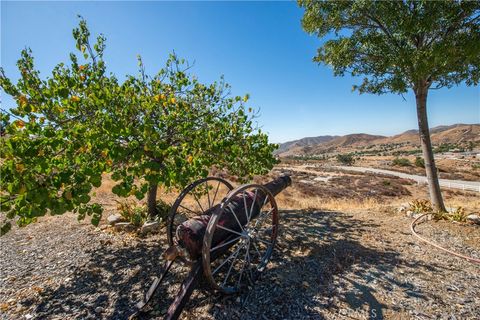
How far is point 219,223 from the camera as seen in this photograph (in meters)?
3.97

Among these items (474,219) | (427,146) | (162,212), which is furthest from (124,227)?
(474,219)

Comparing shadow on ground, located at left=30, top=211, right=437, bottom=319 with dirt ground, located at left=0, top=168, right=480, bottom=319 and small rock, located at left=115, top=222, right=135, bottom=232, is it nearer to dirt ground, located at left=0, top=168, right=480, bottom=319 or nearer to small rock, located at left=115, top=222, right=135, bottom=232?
dirt ground, located at left=0, top=168, right=480, bottom=319

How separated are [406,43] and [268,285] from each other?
7.60 m

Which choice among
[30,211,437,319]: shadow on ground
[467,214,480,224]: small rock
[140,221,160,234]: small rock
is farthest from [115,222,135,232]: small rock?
[467,214,480,224]: small rock

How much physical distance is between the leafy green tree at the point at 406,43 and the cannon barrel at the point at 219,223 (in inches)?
217

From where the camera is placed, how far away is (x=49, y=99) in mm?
4227

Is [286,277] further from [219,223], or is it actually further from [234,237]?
[219,223]

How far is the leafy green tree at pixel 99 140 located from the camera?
2.82 m

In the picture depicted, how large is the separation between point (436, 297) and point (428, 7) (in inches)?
261

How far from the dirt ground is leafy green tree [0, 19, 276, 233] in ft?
4.97

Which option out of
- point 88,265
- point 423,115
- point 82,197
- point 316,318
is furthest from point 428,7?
point 88,265

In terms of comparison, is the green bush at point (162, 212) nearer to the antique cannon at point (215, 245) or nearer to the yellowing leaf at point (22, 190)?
the antique cannon at point (215, 245)

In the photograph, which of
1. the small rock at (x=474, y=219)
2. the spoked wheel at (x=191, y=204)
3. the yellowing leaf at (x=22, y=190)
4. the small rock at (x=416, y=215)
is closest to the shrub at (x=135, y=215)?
the spoked wheel at (x=191, y=204)

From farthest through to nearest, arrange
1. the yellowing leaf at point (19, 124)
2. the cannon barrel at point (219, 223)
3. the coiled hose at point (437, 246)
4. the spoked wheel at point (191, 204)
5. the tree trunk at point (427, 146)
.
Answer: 1. the tree trunk at point (427, 146)
2. the coiled hose at point (437, 246)
3. the spoked wheel at point (191, 204)
4. the cannon barrel at point (219, 223)
5. the yellowing leaf at point (19, 124)
